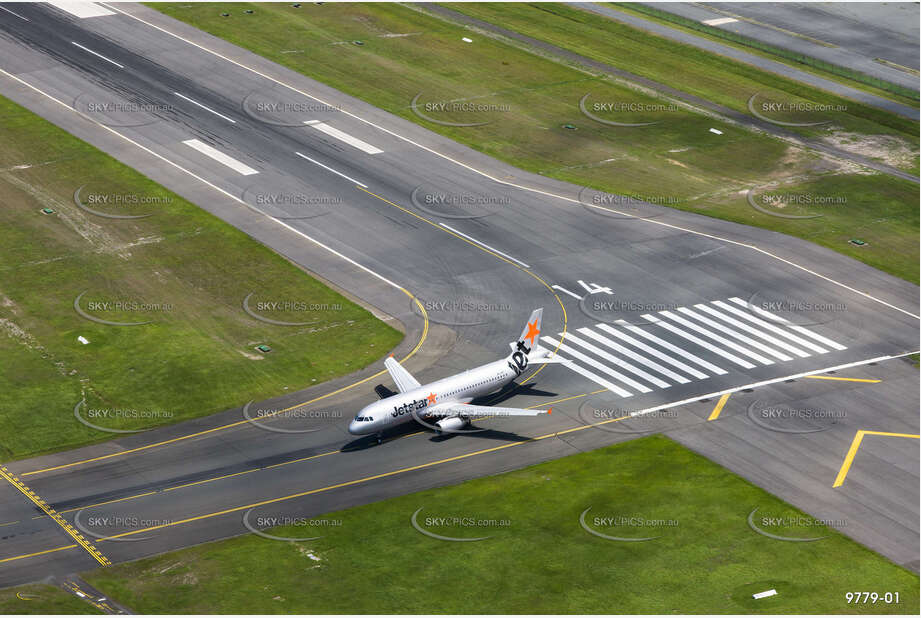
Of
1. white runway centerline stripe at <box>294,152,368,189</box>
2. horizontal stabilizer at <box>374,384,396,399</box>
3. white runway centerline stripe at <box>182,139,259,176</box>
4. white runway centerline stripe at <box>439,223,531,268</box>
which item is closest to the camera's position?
horizontal stabilizer at <box>374,384,396,399</box>

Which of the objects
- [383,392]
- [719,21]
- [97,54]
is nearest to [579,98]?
[719,21]

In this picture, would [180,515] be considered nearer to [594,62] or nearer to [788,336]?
[788,336]

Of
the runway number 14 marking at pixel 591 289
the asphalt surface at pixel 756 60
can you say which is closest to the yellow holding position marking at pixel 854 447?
the runway number 14 marking at pixel 591 289

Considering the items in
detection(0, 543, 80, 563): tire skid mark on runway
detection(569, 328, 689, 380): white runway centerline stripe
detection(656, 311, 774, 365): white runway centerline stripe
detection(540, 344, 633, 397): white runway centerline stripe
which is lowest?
detection(0, 543, 80, 563): tire skid mark on runway

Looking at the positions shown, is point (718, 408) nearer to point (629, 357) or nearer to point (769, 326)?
point (629, 357)

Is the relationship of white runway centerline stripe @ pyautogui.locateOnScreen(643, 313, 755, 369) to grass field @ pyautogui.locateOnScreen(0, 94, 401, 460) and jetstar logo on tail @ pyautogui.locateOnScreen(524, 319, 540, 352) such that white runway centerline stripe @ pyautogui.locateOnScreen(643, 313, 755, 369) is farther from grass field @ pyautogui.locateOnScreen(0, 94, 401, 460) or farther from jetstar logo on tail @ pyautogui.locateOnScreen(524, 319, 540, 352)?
grass field @ pyautogui.locateOnScreen(0, 94, 401, 460)

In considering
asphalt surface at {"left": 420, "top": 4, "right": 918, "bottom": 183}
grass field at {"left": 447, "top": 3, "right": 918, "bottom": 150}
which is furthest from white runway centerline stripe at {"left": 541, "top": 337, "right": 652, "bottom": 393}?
grass field at {"left": 447, "top": 3, "right": 918, "bottom": 150}

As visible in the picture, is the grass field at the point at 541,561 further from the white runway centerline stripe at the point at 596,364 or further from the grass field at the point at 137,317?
the grass field at the point at 137,317

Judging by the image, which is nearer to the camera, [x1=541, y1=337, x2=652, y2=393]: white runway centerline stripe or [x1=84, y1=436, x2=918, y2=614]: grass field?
[x1=84, y1=436, x2=918, y2=614]: grass field

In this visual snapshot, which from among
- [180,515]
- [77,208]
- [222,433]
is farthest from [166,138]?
[180,515]
